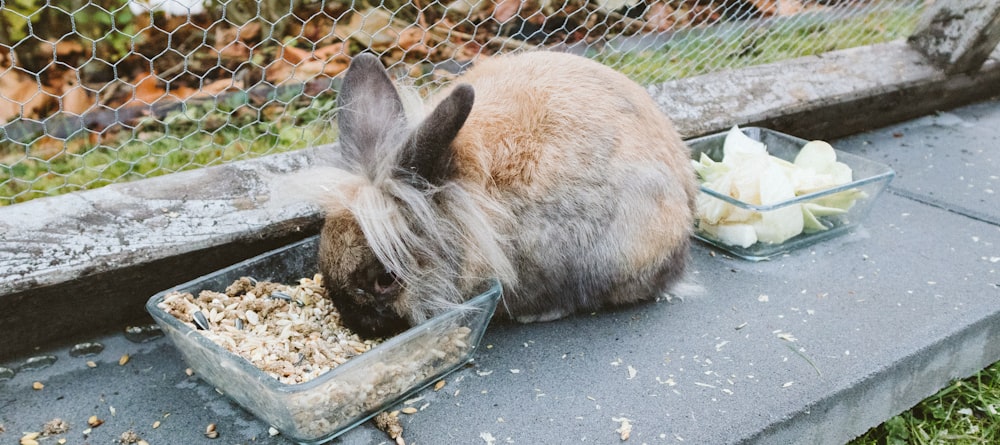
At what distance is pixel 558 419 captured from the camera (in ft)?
5.35

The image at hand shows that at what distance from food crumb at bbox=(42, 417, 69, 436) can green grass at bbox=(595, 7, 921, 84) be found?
73.9 inches

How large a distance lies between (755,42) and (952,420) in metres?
1.66

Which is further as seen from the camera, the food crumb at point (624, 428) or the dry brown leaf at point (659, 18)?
the dry brown leaf at point (659, 18)

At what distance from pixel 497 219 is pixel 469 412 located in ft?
1.34

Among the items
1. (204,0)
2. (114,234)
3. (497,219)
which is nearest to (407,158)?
(497,219)

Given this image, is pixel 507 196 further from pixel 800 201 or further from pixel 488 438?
pixel 800 201

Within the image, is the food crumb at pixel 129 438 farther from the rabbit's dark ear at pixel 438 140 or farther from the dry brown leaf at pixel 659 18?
the dry brown leaf at pixel 659 18

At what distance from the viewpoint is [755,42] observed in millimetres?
3131

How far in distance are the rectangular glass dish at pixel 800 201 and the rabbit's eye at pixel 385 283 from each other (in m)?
1.01

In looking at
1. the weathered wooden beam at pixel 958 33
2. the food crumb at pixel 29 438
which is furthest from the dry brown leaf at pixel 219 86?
the weathered wooden beam at pixel 958 33

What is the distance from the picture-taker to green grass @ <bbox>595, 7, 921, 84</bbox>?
9.30 feet

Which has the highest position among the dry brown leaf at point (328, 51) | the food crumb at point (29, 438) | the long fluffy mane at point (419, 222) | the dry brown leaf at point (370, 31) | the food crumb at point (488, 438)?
the dry brown leaf at point (370, 31)

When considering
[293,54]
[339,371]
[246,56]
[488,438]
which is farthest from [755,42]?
[339,371]

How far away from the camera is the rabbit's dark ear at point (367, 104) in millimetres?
1725
